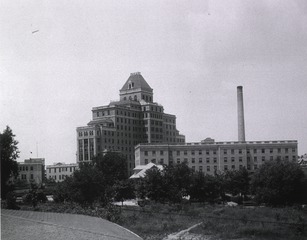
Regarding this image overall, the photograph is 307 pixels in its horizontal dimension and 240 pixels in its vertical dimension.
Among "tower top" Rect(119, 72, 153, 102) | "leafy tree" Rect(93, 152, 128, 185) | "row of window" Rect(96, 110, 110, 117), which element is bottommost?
"leafy tree" Rect(93, 152, 128, 185)

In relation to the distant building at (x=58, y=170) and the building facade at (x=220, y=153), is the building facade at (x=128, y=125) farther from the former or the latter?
the distant building at (x=58, y=170)

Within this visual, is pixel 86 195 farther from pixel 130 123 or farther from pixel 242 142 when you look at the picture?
pixel 130 123

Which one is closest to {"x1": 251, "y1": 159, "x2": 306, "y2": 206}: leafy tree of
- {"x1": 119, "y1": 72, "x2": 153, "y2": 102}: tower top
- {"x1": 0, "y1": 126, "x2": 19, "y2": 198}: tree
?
{"x1": 0, "y1": 126, "x2": 19, "y2": 198}: tree

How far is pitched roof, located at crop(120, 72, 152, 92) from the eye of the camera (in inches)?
6299

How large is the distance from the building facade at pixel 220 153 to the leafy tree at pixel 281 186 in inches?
2758

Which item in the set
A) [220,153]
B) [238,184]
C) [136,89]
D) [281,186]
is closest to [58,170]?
[136,89]

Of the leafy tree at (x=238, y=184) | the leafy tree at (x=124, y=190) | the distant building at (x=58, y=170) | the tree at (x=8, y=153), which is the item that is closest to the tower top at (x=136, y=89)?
the distant building at (x=58, y=170)

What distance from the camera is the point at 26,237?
18000 millimetres

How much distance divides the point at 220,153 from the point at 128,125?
39285mm

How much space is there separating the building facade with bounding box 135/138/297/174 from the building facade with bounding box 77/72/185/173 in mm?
20026

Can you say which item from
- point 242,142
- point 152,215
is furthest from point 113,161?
point 152,215

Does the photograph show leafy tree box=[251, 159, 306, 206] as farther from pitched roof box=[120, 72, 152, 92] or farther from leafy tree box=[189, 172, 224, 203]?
pitched roof box=[120, 72, 152, 92]

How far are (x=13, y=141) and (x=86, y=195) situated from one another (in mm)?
30968

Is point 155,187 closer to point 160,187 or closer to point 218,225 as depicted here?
point 160,187
